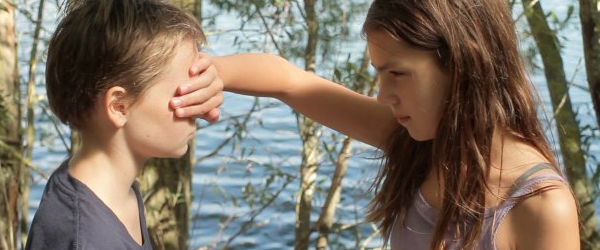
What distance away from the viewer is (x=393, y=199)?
2.19m

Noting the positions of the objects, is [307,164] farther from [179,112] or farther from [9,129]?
[179,112]

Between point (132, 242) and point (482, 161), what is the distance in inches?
26.7

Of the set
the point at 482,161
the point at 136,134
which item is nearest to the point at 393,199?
the point at 482,161

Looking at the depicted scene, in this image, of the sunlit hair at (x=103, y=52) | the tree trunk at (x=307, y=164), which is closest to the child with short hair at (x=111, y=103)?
the sunlit hair at (x=103, y=52)

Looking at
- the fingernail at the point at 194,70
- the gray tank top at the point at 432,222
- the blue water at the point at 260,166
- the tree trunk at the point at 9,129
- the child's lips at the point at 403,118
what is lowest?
the blue water at the point at 260,166

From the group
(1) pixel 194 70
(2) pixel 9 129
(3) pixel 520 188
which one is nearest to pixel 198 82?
(1) pixel 194 70

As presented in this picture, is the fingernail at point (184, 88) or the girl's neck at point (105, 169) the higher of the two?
the fingernail at point (184, 88)

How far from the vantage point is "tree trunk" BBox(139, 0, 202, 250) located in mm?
3568

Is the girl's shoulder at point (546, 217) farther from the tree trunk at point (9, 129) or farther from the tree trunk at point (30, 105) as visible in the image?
the tree trunk at point (30, 105)

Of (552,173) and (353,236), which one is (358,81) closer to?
(353,236)

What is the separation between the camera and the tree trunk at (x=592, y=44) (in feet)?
10.3

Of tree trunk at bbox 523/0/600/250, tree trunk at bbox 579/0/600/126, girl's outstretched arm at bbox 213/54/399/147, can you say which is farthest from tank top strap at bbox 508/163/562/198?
tree trunk at bbox 523/0/600/250

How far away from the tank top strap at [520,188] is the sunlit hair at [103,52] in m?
0.69

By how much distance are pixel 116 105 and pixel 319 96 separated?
1.70 ft
